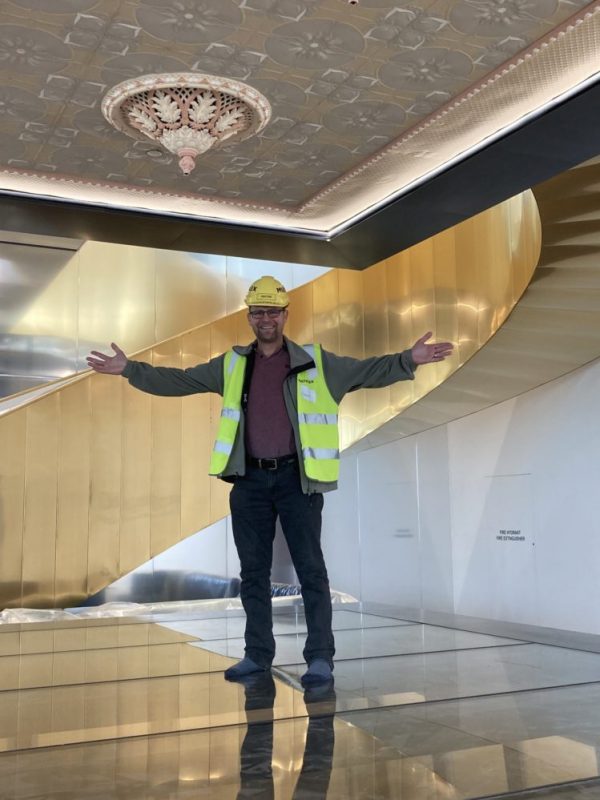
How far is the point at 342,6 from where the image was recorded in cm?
313

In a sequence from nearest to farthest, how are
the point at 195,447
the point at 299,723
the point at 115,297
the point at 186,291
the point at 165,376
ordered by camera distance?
the point at 299,723 < the point at 165,376 < the point at 195,447 < the point at 115,297 < the point at 186,291

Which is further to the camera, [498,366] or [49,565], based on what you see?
[49,565]

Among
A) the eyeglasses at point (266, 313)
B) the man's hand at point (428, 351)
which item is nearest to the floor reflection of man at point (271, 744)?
the man's hand at point (428, 351)

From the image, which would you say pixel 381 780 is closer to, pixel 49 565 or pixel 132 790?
A: pixel 132 790

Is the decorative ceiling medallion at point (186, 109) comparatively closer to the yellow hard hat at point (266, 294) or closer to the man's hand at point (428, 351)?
the yellow hard hat at point (266, 294)

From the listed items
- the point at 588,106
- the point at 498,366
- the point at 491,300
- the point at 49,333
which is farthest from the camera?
the point at 49,333

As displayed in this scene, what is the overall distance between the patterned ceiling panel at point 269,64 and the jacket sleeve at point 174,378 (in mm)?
1257

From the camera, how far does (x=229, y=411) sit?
350cm

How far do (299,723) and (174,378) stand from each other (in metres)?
1.67

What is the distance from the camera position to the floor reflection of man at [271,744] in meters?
1.86

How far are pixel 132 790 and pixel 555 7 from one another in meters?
2.99

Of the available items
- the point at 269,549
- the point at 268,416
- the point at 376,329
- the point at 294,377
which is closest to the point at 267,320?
the point at 294,377

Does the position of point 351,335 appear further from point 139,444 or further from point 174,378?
point 174,378

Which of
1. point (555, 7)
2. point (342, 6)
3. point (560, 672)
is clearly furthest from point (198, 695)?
point (555, 7)
